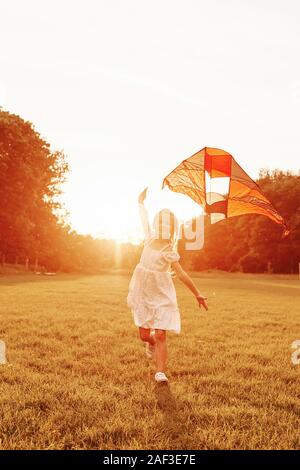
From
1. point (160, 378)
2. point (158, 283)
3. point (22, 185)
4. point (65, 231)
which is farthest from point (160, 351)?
point (65, 231)

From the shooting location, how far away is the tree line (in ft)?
124

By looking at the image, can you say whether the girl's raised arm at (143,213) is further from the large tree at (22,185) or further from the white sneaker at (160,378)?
the large tree at (22,185)

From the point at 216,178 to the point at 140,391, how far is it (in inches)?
173

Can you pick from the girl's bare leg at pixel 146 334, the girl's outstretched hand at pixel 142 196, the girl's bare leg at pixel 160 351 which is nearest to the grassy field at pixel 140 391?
the girl's bare leg at pixel 160 351

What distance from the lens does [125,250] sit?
82375mm

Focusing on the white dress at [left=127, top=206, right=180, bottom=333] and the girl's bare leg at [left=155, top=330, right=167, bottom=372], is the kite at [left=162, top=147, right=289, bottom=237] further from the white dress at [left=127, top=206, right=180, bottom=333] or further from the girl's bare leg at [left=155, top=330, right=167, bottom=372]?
the girl's bare leg at [left=155, top=330, right=167, bottom=372]

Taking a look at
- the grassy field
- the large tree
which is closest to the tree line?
the large tree

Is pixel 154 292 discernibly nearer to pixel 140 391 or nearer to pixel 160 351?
pixel 160 351

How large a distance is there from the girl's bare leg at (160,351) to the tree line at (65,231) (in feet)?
108

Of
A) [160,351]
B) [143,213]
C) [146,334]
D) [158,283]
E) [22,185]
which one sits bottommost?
[160,351]

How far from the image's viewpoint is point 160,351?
5.81 m

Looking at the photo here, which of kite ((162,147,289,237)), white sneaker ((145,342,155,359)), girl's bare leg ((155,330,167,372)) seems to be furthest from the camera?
kite ((162,147,289,237))

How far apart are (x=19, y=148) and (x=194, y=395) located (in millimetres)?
36628
